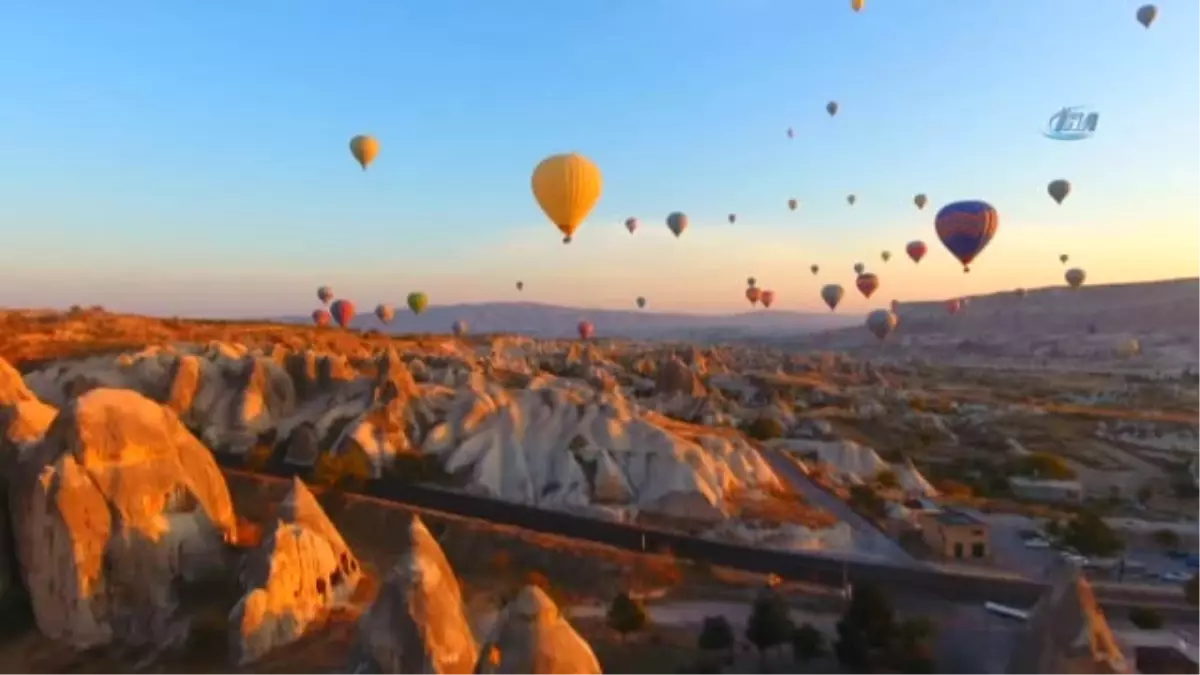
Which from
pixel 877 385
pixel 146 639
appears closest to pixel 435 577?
pixel 146 639

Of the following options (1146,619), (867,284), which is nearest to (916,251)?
(867,284)

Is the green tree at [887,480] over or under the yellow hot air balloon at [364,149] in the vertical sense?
under

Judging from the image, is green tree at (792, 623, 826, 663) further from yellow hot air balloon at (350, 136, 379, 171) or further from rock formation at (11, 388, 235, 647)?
yellow hot air balloon at (350, 136, 379, 171)

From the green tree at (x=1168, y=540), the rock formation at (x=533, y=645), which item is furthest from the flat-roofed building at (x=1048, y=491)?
the rock formation at (x=533, y=645)

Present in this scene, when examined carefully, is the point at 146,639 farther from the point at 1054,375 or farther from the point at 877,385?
the point at 1054,375

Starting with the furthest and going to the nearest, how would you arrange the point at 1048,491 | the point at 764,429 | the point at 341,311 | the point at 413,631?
1. the point at 341,311
2. the point at 764,429
3. the point at 1048,491
4. the point at 413,631

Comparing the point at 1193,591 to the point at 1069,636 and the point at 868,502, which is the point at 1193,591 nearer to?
the point at 868,502

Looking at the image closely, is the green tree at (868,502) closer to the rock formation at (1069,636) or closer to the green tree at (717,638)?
the green tree at (717,638)
